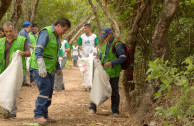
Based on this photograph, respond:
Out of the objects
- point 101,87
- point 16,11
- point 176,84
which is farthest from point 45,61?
point 16,11

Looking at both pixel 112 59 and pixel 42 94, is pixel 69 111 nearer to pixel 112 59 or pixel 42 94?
pixel 112 59

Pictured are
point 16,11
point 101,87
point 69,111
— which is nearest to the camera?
point 101,87

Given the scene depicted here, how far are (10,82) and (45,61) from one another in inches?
34.9

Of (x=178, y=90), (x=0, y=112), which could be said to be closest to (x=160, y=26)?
(x=178, y=90)

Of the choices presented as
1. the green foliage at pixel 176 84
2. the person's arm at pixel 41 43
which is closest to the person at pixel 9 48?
the person's arm at pixel 41 43

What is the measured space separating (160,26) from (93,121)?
2.25 m

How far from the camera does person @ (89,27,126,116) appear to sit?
20.6 ft

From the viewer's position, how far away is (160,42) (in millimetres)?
5086

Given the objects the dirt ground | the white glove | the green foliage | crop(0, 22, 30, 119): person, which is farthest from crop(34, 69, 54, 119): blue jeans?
the green foliage

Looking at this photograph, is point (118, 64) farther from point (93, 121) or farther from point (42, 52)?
point (42, 52)

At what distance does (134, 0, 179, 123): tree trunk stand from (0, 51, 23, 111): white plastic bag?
2454 millimetres

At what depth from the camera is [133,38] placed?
261 inches

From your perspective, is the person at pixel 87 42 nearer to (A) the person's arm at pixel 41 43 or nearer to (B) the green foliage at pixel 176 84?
(A) the person's arm at pixel 41 43

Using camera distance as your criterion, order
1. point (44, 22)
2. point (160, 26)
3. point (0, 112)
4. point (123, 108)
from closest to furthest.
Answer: point (160, 26) → point (0, 112) → point (123, 108) → point (44, 22)
